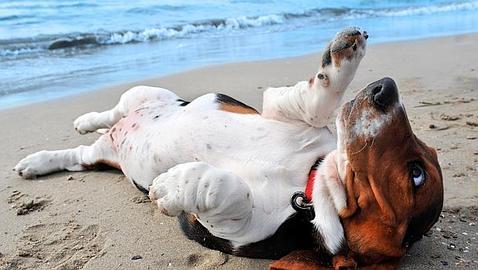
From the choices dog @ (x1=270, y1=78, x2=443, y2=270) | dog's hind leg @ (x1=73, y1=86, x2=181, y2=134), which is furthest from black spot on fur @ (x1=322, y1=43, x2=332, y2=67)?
dog's hind leg @ (x1=73, y1=86, x2=181, y2=134)

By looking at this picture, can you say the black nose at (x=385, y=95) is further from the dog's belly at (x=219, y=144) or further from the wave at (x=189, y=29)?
the wave at (x=189, y=29)

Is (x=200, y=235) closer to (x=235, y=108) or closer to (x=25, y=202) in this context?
(x=235, y=108)

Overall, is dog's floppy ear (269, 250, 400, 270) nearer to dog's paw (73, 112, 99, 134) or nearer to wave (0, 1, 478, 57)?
dog's paw (73, 112, 99, 134)

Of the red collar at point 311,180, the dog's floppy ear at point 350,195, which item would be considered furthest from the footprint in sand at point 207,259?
the dog's floppy ear at point 350,195

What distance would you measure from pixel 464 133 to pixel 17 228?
9.98 feet

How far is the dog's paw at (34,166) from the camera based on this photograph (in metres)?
4.09

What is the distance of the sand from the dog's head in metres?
0.32

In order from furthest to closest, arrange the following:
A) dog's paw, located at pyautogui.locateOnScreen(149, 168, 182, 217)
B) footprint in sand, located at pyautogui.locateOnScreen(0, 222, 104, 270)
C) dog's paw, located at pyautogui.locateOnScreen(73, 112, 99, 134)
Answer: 1. dog's paw, located at pyautogui.locateOnScreen(73, 112, 99, 134)
2. footprint in sand, located at pyautogui.locateOnScreen(0, 222, 104, 270)
3. dog's paw, located at pyautogui.locateOnScreen(149, 168, 182, 217)

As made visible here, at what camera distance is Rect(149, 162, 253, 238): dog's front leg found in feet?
8.64

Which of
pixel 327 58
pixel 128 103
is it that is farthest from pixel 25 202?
pixel 327 58

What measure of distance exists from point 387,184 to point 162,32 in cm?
970

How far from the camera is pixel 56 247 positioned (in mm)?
3043

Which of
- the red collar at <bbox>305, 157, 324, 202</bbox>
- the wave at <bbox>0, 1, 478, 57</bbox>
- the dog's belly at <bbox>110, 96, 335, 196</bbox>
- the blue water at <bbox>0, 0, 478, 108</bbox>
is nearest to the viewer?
the red collar at <bbox>305, 157, 324, 202</bbox>

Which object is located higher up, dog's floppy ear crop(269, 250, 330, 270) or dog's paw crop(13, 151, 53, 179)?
dog's floppy ear crop(269, 250, 330, 270)
